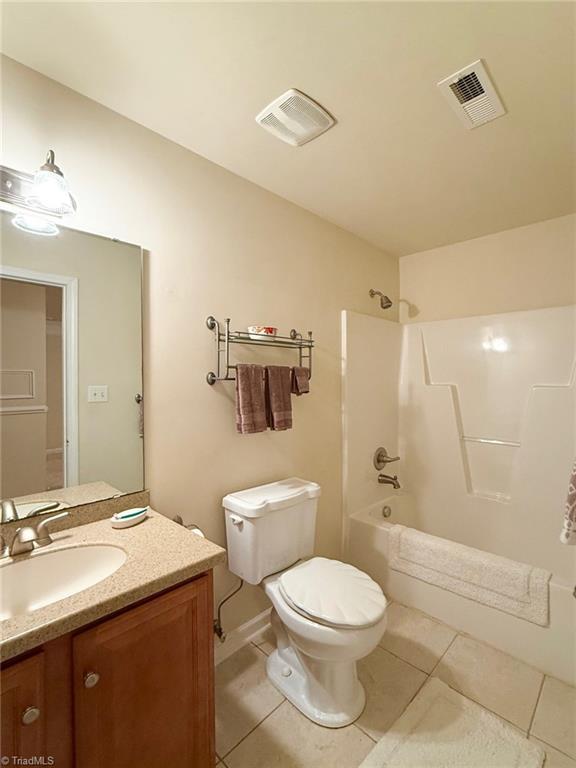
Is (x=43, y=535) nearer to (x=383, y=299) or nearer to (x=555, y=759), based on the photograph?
(x=555, y=759)

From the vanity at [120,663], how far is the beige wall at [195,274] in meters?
0.55

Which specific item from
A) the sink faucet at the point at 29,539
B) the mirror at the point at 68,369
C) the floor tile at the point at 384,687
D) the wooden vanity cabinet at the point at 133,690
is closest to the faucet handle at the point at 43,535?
the sink faucet at the point at 29,539

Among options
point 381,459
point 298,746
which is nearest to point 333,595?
point 298,746

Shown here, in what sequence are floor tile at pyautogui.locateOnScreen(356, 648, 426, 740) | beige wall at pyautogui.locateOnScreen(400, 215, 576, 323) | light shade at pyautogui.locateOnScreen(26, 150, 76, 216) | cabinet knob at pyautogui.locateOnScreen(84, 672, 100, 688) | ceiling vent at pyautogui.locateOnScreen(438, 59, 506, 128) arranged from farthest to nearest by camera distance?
beige wall at pyautogui.locateOnScreen(400, 215, 576, 323) → floor tile at pyautogui.locateOnScreen(356, 648, 426, 740) → ceiling vent at pyautogui.locateOnScreen(438, 59, 506, 128) → light shade at pyautogui.locateOnScreen(26, 150, 76, 216) → cabinet knob at pyautogui.locateOnScreen(84, 672, 100, 688)

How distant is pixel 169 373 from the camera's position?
61.0 inches

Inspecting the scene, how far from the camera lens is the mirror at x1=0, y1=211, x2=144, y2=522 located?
1162 millimetres

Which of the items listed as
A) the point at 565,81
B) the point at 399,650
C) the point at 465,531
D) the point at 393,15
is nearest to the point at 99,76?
the point at 393,15

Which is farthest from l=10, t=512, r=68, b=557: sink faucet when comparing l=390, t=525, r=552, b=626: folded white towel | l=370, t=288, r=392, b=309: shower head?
l=370, t=288, r=392, b=309: shower head

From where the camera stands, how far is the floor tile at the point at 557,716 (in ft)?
4.34

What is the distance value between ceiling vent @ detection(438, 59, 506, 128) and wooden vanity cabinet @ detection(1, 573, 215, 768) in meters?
1.88

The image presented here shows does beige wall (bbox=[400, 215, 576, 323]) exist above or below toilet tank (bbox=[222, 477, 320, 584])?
above

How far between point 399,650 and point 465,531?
103 cm

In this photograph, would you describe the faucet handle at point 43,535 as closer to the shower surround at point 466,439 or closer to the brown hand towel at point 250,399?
the brown hand towel at point 250,399

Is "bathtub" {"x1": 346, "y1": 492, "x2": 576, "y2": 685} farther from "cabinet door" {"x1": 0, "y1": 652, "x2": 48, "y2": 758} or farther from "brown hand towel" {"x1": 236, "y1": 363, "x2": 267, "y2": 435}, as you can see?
"cabinet door" {"x1": 0, "y1": 652, "x2": 48, "y2": 758}
